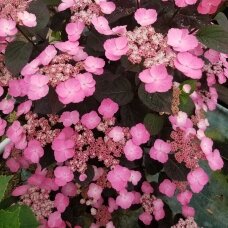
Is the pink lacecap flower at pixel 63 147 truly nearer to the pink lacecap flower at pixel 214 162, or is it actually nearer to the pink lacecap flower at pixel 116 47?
the pink lacecap flower at pixel 116 47

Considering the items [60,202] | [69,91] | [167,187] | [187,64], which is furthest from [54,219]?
[187,64]

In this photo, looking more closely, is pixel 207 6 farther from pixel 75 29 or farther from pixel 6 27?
pixel 6 27

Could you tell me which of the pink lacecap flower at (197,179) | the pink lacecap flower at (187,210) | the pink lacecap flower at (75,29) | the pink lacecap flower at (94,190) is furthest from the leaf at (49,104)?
the pink lacecap flower at (187,210)

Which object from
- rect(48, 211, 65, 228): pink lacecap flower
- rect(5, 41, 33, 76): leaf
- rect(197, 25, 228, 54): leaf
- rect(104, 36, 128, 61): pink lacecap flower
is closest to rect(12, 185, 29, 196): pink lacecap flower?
rect(48, 211, 65, 228): pink lacecap flower

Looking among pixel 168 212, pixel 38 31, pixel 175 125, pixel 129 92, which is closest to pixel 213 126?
pixel 168 212

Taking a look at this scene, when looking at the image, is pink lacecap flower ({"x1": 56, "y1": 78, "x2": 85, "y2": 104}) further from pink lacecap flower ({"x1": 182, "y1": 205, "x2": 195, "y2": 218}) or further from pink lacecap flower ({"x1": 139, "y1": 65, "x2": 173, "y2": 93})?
pink lacecap flower ({"x1": 182, "y1": 205, "x2": 195, "y2": 218})
